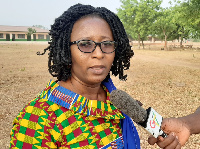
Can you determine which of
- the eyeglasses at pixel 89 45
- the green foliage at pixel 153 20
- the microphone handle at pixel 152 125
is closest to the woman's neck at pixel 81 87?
the eyeglasses at pixel 89 45

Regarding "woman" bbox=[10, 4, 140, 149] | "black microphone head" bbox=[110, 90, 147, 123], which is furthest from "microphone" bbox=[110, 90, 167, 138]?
"woman" bbox=[10, 4, 140, 149]

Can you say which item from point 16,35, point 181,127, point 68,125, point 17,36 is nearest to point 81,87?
point 68,125

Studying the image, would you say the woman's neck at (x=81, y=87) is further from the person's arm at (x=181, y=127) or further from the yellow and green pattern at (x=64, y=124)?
the person's arm at (x=181, y=127)

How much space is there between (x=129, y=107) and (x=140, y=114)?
0.10 meters

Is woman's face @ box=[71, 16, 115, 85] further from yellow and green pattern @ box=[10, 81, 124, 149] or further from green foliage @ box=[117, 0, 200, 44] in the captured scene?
green foliage @ box=[117, 0, 200, 44]

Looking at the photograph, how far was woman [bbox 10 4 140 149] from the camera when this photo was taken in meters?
1.33

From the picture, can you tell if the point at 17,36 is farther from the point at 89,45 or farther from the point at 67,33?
the point at 89,45

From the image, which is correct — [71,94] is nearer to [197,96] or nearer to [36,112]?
[36,112]

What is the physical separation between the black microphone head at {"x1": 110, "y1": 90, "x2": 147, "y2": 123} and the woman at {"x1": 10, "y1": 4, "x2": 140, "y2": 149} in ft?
0.55

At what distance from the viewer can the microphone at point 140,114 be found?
136 cm

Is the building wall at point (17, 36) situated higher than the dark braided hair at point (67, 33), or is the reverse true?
the building wall at point (17, 36)

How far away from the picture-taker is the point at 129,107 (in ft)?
4.78

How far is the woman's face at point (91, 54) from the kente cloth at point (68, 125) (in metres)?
0.18

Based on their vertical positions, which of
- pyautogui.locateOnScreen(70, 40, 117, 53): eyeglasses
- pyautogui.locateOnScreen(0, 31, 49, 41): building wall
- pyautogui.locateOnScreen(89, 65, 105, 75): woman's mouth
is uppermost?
pyautogui.locateOnScreen(0, 31, 49, 41): building wall
